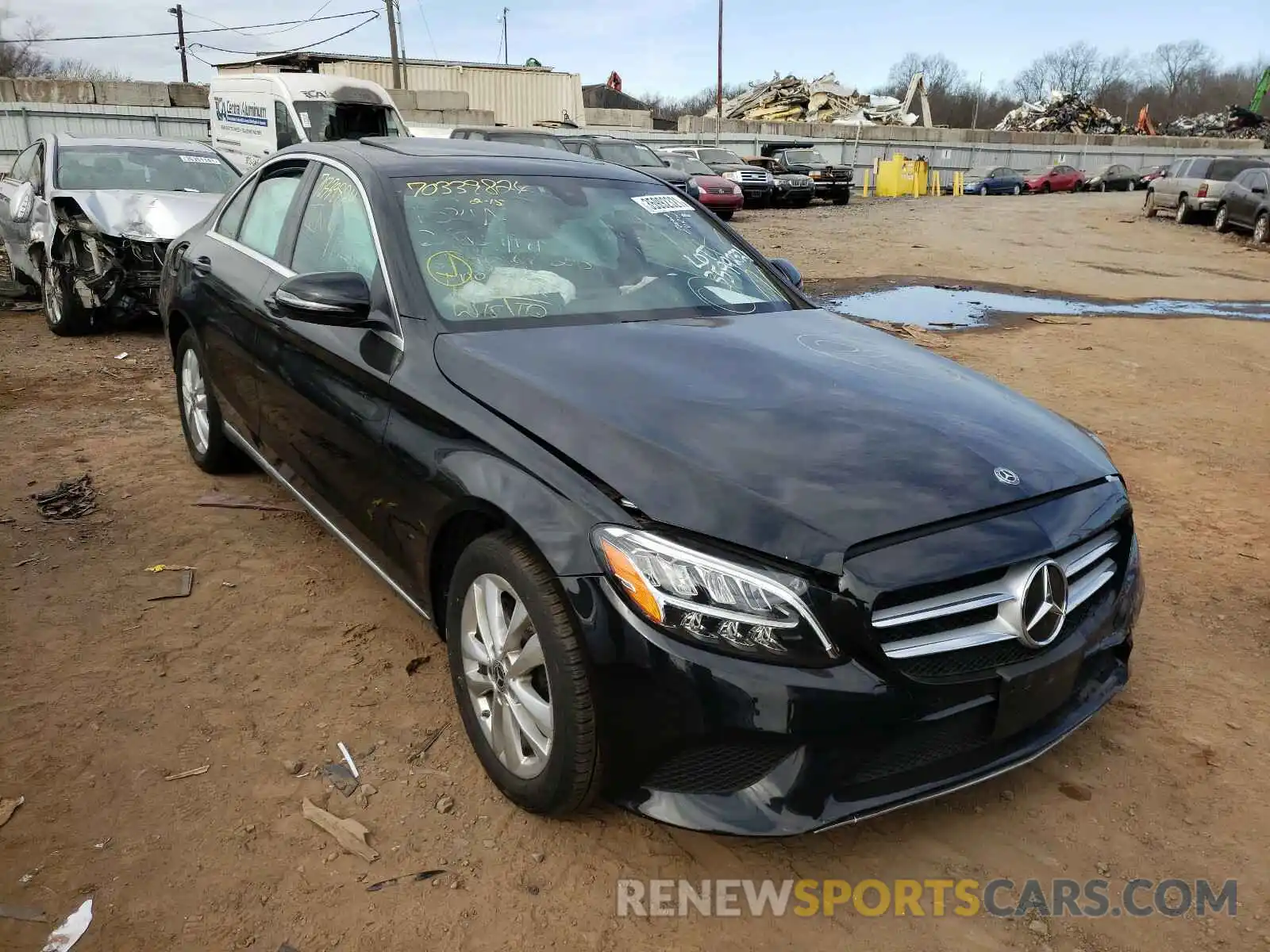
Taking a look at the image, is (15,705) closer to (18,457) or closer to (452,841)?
(452,841)

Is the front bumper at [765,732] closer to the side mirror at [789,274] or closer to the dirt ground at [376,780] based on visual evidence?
the dirt ground at [376,780]

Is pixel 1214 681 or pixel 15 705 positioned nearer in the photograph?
pixel 15 705

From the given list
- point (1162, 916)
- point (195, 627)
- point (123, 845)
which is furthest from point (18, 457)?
point (1162, 916)

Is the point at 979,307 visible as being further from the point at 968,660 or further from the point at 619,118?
the point at 619,118

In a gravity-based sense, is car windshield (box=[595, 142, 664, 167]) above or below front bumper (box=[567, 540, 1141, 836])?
above

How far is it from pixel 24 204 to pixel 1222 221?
A: 22.2 metres

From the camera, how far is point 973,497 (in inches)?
89.7

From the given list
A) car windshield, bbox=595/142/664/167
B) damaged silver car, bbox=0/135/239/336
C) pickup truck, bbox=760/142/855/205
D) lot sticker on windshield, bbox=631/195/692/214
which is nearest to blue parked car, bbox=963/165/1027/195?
pickup truck, bbox=760/142/855/205

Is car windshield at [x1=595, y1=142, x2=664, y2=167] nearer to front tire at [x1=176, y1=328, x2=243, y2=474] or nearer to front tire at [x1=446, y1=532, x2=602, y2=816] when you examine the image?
front tire at [x1=176, y1=328, x2=243, y2=474]

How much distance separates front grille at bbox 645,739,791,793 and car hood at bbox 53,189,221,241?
7211mm

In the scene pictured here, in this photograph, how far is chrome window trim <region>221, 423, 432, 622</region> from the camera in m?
3.02

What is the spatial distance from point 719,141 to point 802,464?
35603mm

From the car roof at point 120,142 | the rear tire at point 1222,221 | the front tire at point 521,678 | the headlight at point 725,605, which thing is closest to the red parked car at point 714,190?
the rear tire at point 1222,221

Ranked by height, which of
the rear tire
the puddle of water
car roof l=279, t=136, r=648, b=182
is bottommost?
the puddle of water
